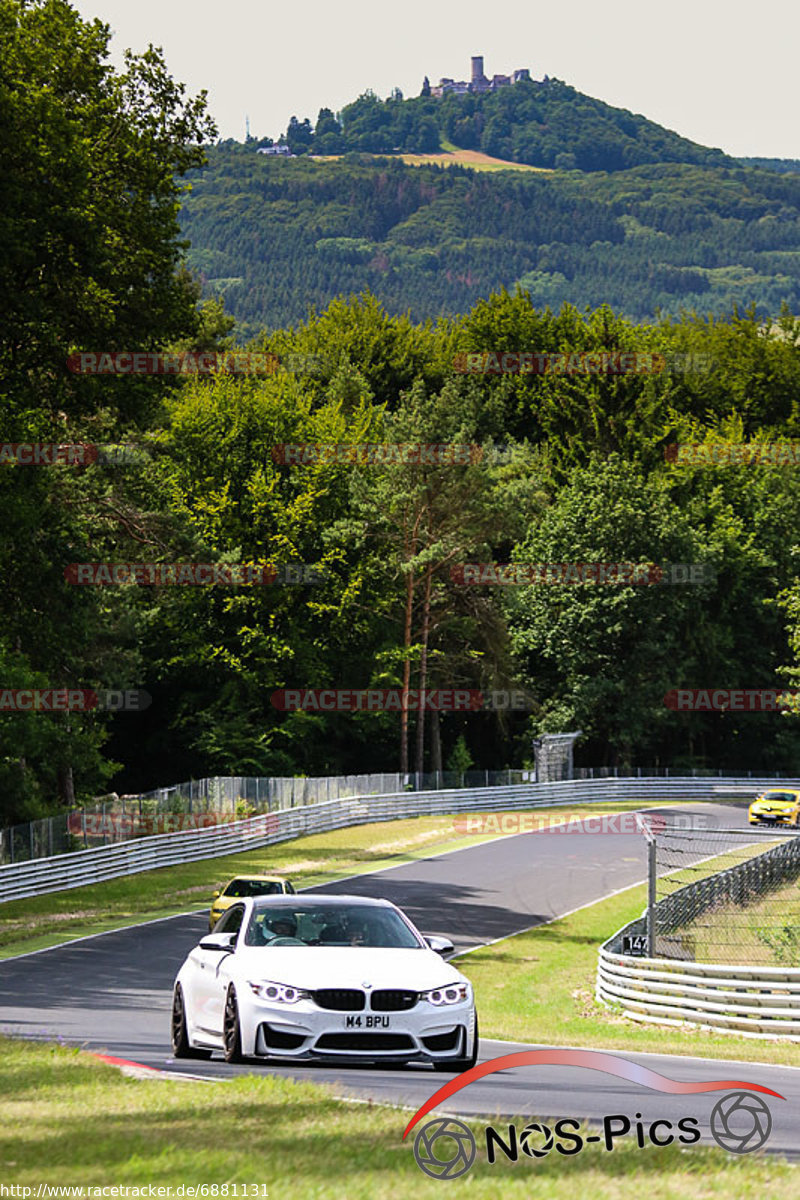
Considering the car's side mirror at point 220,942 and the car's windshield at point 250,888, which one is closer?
the car's side mirror at point 220,942

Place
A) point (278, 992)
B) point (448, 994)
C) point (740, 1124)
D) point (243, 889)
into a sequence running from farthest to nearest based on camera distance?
1. point (243, 889)
2. point (448, 994)
3. point (278, 992)
4. point (740, 1124)

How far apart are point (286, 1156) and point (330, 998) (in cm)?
345

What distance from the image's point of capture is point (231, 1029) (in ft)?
Result: 37.6

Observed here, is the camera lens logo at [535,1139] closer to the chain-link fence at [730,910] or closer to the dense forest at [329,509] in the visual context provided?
the chain-link fence at [730,910]

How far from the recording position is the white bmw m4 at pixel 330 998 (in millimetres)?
11055

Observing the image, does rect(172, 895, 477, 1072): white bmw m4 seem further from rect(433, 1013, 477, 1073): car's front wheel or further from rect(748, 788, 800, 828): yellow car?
rect(748, 788, 800, 828): yellow car

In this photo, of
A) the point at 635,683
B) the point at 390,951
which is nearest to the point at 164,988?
the point at 390,951

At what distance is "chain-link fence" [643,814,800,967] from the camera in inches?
894

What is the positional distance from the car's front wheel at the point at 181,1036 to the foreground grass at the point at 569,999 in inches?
223

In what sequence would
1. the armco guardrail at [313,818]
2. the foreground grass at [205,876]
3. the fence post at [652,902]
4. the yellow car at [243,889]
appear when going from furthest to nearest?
1. the armco guardrail at [313,818]
2. the foreground grass at [205,876]
3. the yellow car at [243,889]
4. the fence post at [652,902]

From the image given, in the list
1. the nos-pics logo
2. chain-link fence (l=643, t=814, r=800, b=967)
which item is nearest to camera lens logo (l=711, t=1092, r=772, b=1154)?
the nos-pics logo

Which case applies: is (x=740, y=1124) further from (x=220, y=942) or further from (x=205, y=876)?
(x=205, y=876)

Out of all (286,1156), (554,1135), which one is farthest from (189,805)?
(286,1156)

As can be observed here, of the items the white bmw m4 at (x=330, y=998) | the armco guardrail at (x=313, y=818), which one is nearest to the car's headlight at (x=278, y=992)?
the white bmw m4 at (x=330, y=998)
